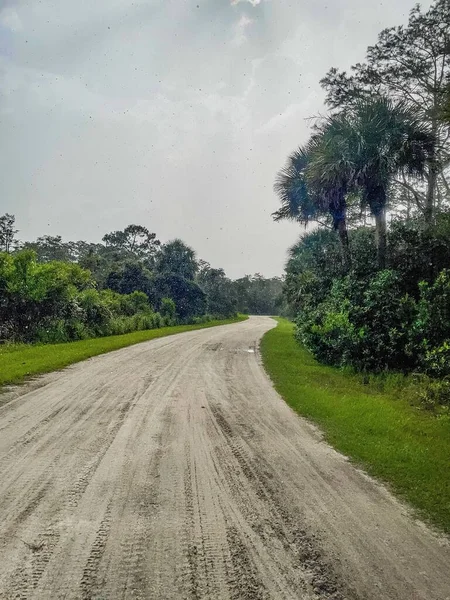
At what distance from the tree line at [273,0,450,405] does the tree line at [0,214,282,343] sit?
11.0 metres

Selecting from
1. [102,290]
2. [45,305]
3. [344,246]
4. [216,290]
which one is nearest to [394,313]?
[344,246]

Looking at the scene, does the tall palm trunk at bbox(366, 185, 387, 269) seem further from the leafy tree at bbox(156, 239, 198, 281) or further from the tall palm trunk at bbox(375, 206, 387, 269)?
the leafy tree at bbox(156, 239, 198, 281)

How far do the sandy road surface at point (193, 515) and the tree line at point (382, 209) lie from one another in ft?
18.0

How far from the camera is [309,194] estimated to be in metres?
17.3

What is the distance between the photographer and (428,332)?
9867 millimetres

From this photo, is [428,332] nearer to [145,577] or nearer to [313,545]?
[313,545]

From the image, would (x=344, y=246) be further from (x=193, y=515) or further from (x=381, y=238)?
(x=193, y=515)

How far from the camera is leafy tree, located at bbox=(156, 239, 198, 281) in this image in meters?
38.1

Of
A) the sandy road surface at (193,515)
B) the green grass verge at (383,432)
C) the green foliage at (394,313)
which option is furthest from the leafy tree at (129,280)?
the sandy road surface at (193,515)

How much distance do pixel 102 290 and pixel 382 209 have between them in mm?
22057

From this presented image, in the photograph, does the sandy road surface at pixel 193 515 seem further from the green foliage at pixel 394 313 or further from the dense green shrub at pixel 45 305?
the dense green shrub at pixel 45 305

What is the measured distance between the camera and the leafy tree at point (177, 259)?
3812cm

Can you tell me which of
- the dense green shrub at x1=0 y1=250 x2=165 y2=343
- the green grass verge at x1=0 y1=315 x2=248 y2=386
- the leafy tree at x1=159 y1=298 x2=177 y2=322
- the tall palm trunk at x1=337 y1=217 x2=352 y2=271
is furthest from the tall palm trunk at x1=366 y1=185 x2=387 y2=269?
the leafy tree at x1=159 y1=298 x2=177 y2=322

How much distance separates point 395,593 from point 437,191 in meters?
24.0
